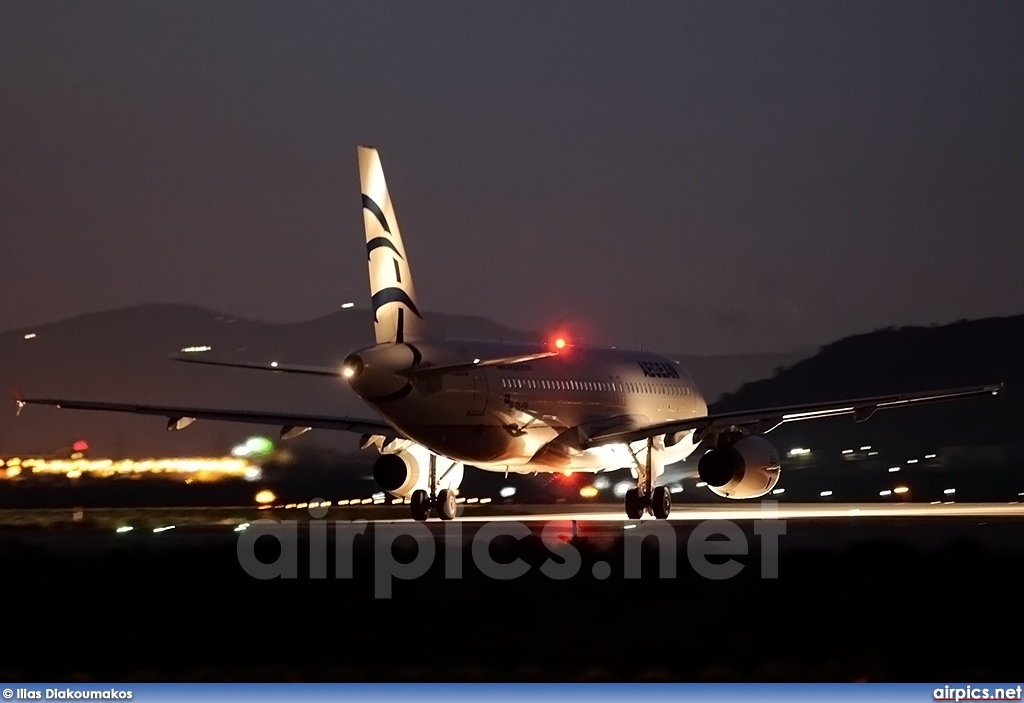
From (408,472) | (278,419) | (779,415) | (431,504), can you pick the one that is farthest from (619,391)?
(278,419)

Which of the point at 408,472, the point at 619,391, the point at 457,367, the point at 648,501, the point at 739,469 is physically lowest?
the point at 648,501

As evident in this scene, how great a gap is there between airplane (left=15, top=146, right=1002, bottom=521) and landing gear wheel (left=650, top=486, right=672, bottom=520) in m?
0.02

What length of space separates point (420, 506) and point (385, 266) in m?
5.93

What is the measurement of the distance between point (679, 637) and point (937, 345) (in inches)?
3422

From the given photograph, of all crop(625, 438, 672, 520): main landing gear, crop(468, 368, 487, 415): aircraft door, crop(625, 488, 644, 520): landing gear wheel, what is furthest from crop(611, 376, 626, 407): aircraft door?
crop(468, 368, 487, 415): aircraft door

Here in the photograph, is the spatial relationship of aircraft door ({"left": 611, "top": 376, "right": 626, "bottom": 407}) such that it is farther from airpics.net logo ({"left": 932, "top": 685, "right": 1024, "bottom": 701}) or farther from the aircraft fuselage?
airpics.net logo ({"left": 932, "top": 685, "right": 1024, "bottom": 701})

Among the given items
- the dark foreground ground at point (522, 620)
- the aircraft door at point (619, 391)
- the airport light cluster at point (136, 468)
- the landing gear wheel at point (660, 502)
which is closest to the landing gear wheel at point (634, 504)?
the landing gear wheel at point (660, 502)

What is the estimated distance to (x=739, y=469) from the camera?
120 feet

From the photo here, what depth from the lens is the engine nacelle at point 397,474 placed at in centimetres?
3778

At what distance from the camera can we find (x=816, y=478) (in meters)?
61.6

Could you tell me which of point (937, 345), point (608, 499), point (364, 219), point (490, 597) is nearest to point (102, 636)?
point (490, 597)

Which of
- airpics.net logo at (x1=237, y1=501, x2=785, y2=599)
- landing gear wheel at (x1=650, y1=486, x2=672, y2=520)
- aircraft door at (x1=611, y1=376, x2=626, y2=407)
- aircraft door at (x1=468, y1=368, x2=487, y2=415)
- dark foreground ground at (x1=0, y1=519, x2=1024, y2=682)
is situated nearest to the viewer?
dark foreground ground at (x1=0, y1=519, x2=1024, y2=682)

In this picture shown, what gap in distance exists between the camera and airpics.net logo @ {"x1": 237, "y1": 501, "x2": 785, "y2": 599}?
2120 centimetres

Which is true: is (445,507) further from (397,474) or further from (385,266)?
(385,266)
